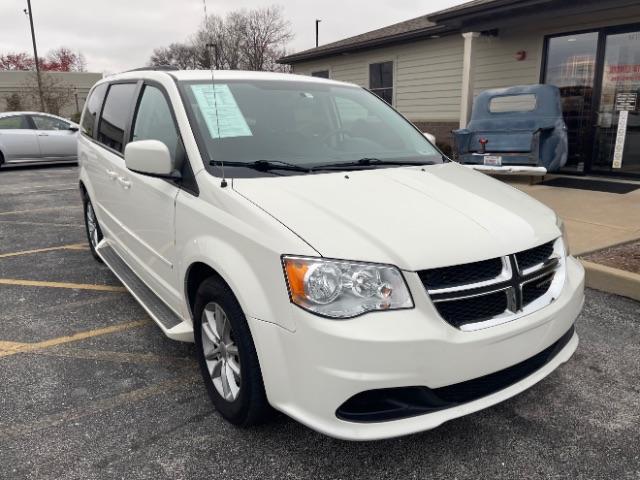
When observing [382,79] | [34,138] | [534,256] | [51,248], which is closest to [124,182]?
[534,256]

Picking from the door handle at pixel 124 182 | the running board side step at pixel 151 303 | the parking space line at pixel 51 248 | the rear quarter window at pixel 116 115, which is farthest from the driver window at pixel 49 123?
the door handle at pixel 124 182

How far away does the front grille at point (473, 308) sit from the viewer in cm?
209

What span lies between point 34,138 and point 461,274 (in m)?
14.0

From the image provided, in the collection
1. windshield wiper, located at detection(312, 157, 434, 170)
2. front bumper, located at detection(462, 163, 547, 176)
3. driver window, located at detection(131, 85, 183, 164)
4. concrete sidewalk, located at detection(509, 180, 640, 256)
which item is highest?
driver window, located at detection(131, 85, 183, 164)

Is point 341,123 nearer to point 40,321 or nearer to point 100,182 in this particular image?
point 100,182

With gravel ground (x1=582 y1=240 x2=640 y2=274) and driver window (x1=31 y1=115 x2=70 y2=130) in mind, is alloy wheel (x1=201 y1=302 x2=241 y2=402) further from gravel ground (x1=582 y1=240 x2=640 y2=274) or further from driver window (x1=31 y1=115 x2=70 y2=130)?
driver window (x1=31 y1=115 x2=70 y2=130)

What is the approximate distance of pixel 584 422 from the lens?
2631 millimetres

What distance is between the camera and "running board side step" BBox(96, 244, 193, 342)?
2.91m

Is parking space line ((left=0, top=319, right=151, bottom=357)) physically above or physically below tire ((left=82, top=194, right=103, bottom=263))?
below

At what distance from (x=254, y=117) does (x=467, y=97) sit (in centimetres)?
844

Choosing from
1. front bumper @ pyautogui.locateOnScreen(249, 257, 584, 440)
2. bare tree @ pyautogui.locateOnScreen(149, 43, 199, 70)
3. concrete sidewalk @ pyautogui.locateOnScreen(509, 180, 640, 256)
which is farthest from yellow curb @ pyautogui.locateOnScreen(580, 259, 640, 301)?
bare tree @ pyautogui.locateOnScreen(149, 43, 199, 70)

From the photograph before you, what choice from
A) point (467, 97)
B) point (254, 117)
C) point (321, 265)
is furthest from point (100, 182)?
point (467, 97)

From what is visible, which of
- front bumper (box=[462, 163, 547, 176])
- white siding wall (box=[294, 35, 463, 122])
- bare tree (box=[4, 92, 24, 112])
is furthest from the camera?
bare tree (box=[4, 92, 24, 112])

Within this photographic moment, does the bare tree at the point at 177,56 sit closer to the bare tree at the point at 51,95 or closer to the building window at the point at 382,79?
the bare tree at the point at 51,95
